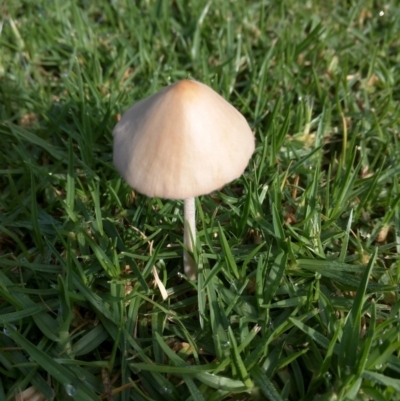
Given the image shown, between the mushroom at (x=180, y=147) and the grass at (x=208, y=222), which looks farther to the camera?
the grass at (x=208, y=222)

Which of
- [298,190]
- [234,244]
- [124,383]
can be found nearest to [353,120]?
[298,190]

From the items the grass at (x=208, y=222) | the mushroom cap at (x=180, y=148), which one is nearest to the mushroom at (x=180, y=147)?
the mushroom cap at (x=180, y=148)

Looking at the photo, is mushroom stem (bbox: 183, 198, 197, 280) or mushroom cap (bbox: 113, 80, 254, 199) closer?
mushroom cap (bbox: 113, 80, 254, 199)

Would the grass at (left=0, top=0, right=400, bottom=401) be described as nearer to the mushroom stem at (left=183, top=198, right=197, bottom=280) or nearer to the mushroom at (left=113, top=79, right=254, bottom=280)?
the mushroom stem at (left=183, top=198, right=197, bottom=280)

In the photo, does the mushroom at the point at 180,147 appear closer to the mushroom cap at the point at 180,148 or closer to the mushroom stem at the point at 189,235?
the mushroom cap at the point at 180,148

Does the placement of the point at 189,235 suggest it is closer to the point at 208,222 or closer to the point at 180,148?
the point at 208,222

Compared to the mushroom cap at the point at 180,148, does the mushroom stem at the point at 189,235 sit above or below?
below

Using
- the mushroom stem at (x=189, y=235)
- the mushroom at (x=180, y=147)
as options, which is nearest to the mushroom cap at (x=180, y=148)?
the mushroom at (x=180, y=147)

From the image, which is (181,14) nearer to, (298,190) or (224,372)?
(298,190)

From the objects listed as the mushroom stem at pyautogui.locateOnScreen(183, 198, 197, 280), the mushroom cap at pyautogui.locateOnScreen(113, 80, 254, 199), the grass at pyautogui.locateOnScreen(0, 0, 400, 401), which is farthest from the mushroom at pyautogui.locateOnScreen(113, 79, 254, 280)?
the grass at pyautogui.locateOnScreen(0, 0, 400, 401)
